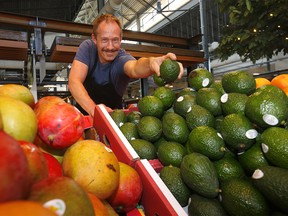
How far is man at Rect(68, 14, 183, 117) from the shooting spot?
2.25 m

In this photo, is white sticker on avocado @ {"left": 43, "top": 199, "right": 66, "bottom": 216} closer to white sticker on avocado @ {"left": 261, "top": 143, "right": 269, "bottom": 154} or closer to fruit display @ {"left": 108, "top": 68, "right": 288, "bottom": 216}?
fruit display @ {"left": 108, "top": 68, "right": 288, "bottom": 216}

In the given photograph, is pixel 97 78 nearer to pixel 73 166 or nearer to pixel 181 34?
pixel 73 166

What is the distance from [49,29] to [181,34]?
10.6 meters

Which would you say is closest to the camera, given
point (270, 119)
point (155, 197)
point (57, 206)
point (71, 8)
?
point (57, 206)

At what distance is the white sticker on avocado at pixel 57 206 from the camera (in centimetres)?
53

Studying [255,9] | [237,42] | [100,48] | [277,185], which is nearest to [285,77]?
[277,185]

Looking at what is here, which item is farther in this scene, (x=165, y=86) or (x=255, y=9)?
(x=255, y=9)

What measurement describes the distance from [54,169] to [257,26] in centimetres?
369

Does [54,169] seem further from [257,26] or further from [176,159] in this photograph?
[257,26]

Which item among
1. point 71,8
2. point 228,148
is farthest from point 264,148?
point 71,8

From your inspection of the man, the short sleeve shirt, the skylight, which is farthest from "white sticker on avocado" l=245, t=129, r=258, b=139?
the skylight

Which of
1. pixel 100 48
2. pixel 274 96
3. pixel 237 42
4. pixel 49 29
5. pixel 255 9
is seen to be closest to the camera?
pixel 274 96

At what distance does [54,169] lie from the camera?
83 centimetres

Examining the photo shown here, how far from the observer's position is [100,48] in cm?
238
